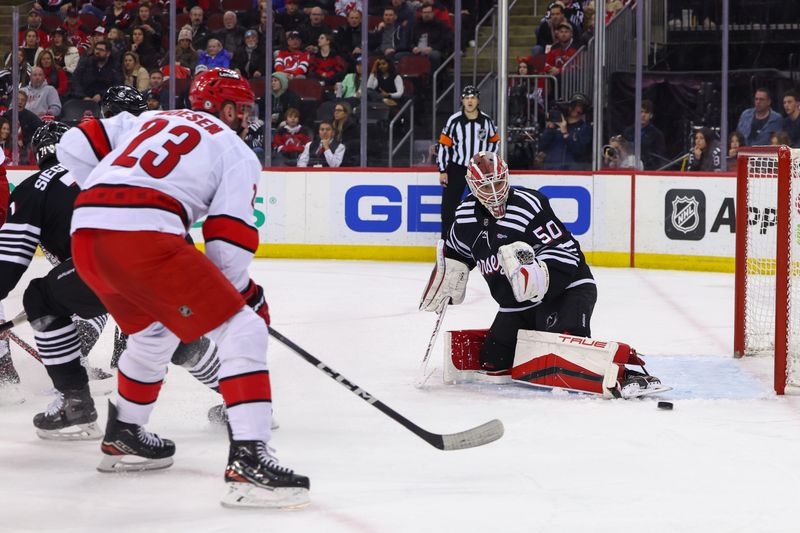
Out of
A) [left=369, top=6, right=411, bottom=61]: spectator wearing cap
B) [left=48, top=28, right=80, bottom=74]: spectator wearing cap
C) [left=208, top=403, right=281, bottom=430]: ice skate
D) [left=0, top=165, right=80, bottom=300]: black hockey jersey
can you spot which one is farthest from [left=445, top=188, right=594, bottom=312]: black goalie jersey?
[left=48, top=28, right=80, bottom=74]: spectator wearing cap

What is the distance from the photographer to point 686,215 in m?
8.45

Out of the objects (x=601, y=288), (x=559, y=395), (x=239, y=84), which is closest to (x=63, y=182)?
(x=239, y=84)

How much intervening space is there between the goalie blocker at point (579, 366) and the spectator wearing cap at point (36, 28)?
263 inches

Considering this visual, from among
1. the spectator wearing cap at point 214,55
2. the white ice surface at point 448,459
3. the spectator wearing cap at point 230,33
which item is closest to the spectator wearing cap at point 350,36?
the spectator wearing cap at point 230,33

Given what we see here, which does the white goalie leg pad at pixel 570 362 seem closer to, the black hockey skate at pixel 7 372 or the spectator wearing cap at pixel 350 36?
the black hockey skate at pixel 7 372

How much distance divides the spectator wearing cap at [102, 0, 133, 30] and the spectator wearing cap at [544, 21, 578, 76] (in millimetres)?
3608

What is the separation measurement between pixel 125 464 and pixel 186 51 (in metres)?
6.87

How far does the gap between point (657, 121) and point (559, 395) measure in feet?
16.2

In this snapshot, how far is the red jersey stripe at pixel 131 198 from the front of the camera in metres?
2.68

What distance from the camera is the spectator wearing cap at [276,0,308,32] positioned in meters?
9.50

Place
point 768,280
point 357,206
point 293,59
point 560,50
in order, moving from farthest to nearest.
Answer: point 560,50 < point 293,59 < point 357,206 < point 768,280

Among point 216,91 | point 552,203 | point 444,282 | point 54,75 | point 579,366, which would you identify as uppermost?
point 54,75

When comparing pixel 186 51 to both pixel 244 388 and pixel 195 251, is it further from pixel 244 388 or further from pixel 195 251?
pixel 244 388

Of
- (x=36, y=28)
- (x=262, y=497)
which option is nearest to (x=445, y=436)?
(x=262, y=497)
